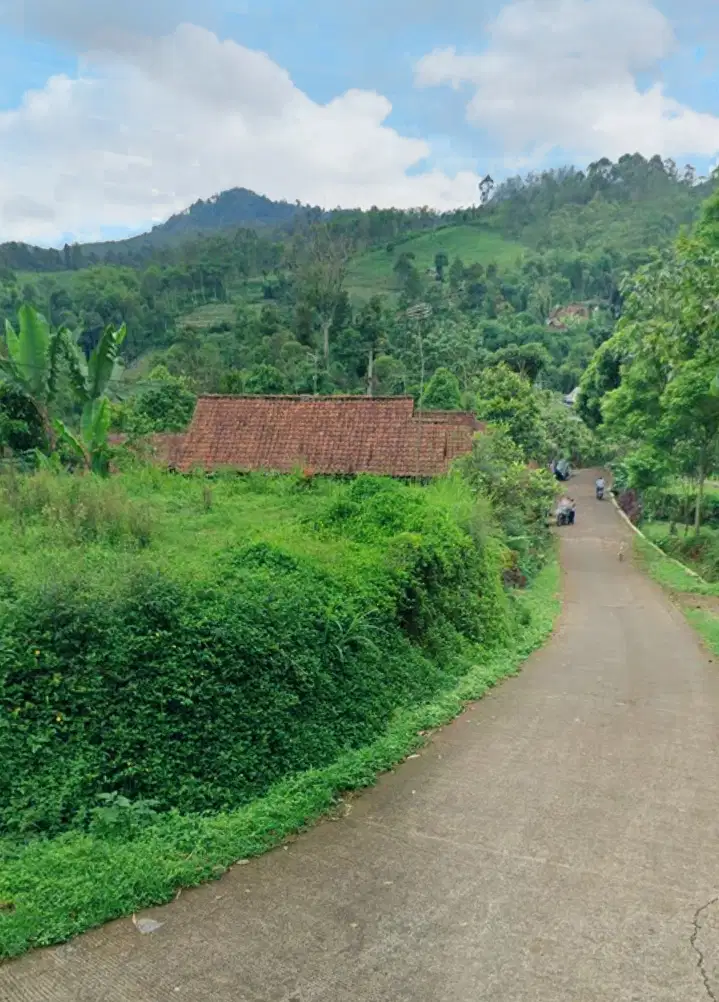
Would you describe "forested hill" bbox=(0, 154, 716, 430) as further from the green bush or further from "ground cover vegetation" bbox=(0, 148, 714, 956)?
the green bush

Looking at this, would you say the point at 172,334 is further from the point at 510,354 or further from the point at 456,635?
the point at 456,635

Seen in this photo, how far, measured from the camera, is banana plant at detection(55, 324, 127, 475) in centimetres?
1470

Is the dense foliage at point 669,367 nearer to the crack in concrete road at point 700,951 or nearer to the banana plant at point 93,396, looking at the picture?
the crack in concrete road at point 700,951

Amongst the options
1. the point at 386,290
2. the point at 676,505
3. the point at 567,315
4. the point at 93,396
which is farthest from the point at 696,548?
the point at 386,290

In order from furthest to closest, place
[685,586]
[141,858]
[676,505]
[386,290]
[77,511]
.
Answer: [386,290] < [676,505] < [685,586] < [77,511] < [141,858]

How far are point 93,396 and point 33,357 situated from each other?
4.37 ft

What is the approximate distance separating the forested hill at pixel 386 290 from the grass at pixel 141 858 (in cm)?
1060

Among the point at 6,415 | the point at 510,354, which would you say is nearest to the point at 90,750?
the point at 6,415

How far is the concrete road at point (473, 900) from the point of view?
141 inches

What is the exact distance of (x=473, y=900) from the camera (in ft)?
13.9

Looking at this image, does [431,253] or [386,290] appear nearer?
[386,290]

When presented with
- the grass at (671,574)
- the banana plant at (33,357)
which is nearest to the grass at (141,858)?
the banana plant at (33,357)

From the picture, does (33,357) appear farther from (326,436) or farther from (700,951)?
(700,951)

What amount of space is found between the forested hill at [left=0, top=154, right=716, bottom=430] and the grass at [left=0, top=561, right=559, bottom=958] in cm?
1060
